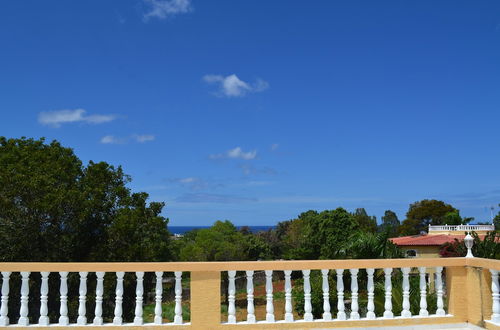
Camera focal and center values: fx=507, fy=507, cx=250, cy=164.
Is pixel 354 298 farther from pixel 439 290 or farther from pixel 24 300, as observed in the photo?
pixel 24 300

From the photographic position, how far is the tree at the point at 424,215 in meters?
58.3

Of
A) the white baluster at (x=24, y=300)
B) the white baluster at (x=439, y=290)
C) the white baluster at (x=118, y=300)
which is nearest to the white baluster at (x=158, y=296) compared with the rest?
the white baluster at (x=118, y=300)

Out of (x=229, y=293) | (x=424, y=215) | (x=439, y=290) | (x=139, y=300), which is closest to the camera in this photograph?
(x=139, y=300)

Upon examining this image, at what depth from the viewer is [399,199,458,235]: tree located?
58281 millimetres

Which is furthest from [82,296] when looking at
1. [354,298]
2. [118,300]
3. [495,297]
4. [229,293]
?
[495,297]

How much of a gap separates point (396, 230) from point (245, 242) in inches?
1259

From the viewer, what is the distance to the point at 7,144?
16922 millimetres

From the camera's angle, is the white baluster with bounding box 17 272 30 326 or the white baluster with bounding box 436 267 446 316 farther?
the white baluster with bounding box 436 267 446 316

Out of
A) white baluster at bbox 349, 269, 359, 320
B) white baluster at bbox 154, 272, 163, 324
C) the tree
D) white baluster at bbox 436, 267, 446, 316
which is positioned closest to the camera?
white baluster at bbox 154, 272, 163, 324

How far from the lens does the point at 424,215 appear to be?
59.1 m

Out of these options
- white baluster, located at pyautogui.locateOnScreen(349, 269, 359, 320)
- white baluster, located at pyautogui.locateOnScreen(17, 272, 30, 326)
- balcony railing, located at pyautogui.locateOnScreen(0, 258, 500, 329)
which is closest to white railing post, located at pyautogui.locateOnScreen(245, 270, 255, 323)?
balcony railing, located at pyautogui.locateOnScreen(0, 258, 500, 329)

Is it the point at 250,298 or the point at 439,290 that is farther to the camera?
the point at 439,290

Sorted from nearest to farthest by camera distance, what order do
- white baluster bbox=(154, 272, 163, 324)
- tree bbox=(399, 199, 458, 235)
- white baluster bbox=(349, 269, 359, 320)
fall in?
white baluster bbox=(154, 272, 163, 324), white baluster bbox=(349, 269, 359, 320), tree bbox=(399, 199, 458, 235)

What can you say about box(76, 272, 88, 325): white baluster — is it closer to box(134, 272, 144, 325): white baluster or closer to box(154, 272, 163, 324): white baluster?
box(134, 272, 144, 325): white baluster
